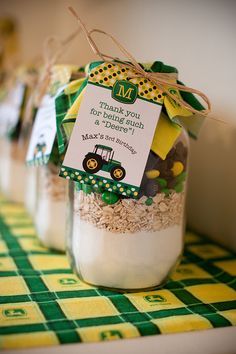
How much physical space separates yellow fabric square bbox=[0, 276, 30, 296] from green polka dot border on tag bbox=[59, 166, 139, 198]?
168mm

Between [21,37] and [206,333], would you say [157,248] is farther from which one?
[21,37]

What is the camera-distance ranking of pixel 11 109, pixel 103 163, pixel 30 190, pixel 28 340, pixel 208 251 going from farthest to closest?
pixel 11 109 < pixel 30 190 < pixel 208 251 < pixel 103 163 < pixel 28 340

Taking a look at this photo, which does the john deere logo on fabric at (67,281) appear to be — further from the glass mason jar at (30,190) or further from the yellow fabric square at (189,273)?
the glass mason jar at (30,190)

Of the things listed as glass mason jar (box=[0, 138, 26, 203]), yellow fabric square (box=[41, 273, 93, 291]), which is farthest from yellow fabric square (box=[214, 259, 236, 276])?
glass mason jar (box=[0, 138, 26, 203])

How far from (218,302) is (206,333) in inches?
3.5

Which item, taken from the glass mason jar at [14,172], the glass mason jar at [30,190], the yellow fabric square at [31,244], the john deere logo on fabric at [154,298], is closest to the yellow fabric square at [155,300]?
the john deere logo on fabric at [154,298]

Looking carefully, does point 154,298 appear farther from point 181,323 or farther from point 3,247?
point 3,247

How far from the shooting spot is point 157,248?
661 millimetres

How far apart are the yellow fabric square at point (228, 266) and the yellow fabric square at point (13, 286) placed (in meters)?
0.32

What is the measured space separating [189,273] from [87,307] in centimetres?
21

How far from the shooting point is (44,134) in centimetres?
76

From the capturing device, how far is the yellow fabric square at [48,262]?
2.47ft

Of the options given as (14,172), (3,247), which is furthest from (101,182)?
(14,172)

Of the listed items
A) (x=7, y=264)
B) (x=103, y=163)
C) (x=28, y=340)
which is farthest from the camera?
(x=7, y=264)
